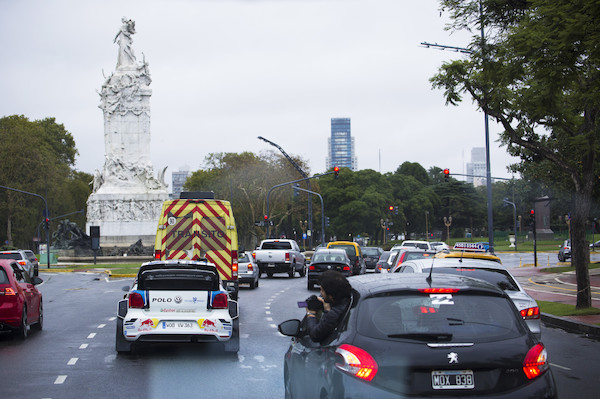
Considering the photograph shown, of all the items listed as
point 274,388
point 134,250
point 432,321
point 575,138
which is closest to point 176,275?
point 274,388

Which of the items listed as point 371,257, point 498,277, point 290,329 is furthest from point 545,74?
point 371,257

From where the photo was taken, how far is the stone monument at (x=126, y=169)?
212 feet

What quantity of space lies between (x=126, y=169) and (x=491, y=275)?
55945mm

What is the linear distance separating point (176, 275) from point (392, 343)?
8.12 metres

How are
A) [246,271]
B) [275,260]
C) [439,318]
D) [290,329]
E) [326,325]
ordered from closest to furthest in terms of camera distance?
[439,318]
[326,325]
[290,329]
[246,271]
[275,260]

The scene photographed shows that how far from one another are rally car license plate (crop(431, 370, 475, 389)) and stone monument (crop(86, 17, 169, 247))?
198 ft

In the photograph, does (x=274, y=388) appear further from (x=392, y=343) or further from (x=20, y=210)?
(x=20, y=210)

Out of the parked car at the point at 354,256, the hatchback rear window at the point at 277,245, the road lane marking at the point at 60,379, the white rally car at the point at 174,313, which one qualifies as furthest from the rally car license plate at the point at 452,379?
the hatchback rear window at the point at 277,245

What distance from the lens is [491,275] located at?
11.4 m

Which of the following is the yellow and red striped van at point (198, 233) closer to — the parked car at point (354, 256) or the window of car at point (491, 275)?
the window of car at point (491, 275)

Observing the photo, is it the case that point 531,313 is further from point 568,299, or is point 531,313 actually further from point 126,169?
point 126,169

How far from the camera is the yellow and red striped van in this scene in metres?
22.0

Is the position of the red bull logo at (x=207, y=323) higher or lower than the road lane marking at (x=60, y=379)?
higher

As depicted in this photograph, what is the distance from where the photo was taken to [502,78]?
56.8ft
